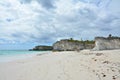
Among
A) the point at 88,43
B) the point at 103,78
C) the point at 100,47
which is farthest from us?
the point at 88,43

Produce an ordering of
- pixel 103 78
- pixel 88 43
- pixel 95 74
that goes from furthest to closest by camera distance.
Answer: pixel 88 43, pixel 95 74, pixel 103 78

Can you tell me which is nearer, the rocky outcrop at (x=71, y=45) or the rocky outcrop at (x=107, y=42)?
the rocky outcrop at (x=107, y=42)

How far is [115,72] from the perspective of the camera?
7.58 m

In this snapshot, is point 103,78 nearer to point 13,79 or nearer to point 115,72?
point 115,72

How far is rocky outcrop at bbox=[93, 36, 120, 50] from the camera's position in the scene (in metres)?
49.3

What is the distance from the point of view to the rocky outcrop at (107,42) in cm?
4933

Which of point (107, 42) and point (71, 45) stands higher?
point (71, 45)

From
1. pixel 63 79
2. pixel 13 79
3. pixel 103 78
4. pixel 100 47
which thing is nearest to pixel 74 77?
pixel 63 79

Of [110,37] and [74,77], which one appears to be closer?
[74,77]

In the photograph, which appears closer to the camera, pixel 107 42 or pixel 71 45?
pixel 107 42

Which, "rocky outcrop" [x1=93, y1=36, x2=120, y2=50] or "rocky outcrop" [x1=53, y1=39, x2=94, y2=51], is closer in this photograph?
"rocky outcrop" [x1=93, y1=36, x2=120, y2=50]

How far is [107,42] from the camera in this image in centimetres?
5056

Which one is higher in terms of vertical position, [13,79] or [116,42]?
[116,42]

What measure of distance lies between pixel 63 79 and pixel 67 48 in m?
84.4
